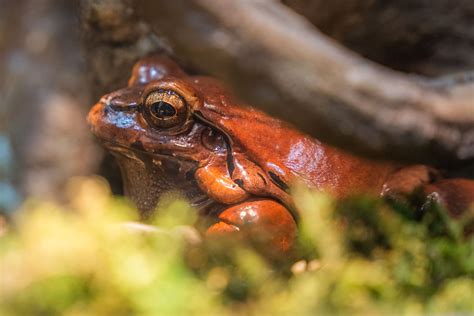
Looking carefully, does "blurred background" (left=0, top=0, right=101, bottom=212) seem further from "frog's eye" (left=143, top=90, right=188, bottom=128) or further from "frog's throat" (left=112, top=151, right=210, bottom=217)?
"frog's eye" (left=143, top=90, right=188, bottom=128)

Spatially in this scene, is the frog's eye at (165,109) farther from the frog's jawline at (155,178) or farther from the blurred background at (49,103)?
the blurred background at (49,103)

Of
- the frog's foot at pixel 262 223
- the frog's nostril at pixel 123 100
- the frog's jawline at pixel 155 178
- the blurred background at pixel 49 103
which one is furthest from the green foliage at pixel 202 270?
the blurred background at pixel 49 103

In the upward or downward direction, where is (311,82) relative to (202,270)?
upward

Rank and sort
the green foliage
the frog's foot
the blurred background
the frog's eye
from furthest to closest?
the blurred background → the frog's eye → the frog's foot → the green foliage

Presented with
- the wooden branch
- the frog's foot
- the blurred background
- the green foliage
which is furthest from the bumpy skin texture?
the blurred background

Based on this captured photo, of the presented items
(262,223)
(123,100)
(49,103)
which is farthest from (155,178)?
(49,103)

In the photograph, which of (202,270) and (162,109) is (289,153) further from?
(202,270)

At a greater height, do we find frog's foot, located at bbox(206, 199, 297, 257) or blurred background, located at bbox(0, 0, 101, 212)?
blurred background, located at bbox(0, 0, 101, 212)
